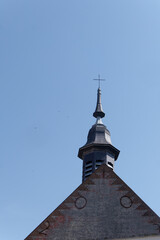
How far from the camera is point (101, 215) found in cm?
1872

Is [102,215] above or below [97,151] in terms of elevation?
below

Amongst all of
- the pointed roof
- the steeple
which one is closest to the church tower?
the pointed roof

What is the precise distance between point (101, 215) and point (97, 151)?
278 inches

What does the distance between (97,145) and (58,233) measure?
783 cm

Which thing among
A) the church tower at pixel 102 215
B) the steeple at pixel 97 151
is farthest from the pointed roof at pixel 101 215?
the steeple at pixel 97 151

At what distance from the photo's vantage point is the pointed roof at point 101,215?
18.2m

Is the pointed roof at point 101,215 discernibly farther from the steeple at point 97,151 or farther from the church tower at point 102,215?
the steeple at point 97,151

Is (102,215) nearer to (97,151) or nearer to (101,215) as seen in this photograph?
(101,215)

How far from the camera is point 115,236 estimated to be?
18.0 meters

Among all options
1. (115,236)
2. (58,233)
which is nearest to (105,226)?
(115,236)

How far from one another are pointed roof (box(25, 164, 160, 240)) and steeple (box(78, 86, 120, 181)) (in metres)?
5.11

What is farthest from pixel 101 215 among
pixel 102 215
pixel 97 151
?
pixel 97 151

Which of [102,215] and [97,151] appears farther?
[97,151]

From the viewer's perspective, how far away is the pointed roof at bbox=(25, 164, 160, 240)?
18.2 m
